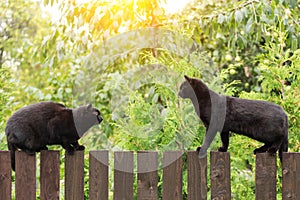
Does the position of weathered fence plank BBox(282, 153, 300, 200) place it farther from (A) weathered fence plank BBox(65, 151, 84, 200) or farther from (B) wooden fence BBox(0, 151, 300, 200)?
(A) weathered fence plank BBox(65, 151, 84, 200)

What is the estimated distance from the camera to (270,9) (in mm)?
3193

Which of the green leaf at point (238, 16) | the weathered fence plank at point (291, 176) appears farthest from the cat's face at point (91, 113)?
the green leaf at point (238, 16)

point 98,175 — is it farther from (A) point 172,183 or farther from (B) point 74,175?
(A) point 172,183

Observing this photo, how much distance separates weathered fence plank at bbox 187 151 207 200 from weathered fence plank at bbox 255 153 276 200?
0.73 feet

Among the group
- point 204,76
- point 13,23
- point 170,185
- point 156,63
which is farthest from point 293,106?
point 13,23

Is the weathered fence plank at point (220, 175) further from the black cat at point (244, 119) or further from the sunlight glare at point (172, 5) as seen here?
the sunlight glare at point (172, 5)

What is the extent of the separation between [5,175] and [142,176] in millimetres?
599

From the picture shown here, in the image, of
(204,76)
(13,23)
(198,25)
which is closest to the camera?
(204,76)

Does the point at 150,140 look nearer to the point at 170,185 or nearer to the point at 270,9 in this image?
the point at 170,185

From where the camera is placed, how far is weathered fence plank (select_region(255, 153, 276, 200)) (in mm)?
1872

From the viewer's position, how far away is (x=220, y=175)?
190 cm

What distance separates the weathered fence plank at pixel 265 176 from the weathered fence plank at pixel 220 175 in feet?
0.41

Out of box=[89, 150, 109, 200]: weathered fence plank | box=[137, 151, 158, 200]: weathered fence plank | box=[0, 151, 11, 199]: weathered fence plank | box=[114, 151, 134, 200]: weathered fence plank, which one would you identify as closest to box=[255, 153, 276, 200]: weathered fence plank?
box=[137, 151, 158, 200]: weathered fence plank

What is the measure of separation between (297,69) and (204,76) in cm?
53
